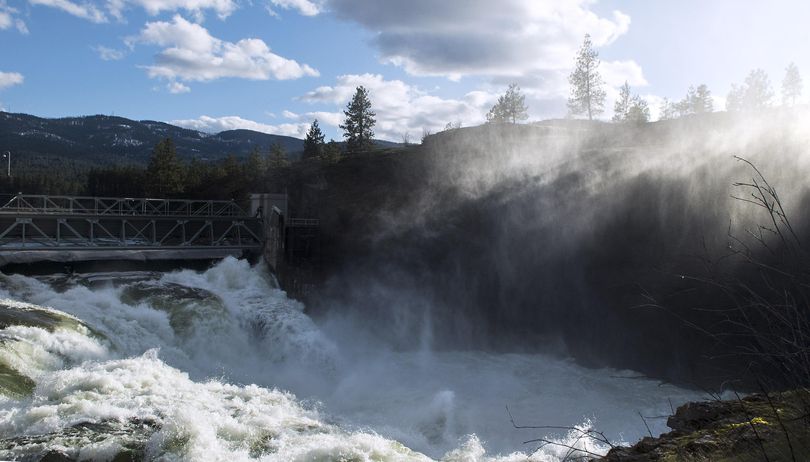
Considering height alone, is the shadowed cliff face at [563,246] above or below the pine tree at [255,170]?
below

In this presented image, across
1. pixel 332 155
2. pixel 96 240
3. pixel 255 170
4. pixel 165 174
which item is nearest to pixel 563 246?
pixel 332 155

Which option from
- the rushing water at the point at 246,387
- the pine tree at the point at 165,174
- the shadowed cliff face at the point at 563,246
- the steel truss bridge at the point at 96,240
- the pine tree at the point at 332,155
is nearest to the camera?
the rushing water at the point at 246,387

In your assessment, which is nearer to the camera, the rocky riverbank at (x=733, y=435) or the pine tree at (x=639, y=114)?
the rocky riverbank at (x=733, y=435)

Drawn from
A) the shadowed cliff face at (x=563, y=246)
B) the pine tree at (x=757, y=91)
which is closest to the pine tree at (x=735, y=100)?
the pine tree at (x=757, y=91)

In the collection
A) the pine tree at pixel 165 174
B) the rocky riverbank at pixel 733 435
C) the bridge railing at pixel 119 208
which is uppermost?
the pine tree at pixel 165 174

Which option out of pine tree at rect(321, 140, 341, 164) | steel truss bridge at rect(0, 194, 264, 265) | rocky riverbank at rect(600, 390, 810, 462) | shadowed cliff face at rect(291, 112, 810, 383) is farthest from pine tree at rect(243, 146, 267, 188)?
rocky riverbank at rect(600, 390, 810, 462)

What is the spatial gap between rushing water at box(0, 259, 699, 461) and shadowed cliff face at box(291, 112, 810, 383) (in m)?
1.92

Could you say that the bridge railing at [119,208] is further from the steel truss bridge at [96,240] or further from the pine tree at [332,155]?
the pine tree at [332,155]

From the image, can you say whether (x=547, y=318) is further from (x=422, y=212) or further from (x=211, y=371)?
(x=211, y=371)

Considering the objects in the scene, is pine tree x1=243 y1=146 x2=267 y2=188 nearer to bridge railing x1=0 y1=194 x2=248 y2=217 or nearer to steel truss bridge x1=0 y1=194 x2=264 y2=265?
bridge railing x1=0 y1=194 x2=248 y2=217

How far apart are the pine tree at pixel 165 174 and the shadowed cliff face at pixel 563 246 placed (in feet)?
95.0

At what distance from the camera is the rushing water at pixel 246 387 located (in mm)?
12188

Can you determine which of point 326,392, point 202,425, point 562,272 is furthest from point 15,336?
point 562,272

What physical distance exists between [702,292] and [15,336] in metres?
25.8
